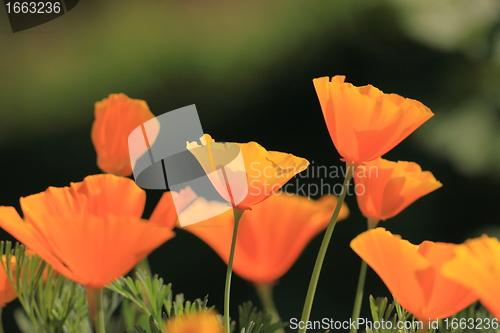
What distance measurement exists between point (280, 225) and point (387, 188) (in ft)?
0.18

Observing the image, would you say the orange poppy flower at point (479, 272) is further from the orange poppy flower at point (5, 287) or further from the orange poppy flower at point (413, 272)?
the orange poppy flower at point (5, 287)

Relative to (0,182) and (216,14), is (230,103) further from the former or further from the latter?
(0,182)

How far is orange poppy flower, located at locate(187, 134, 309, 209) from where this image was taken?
18 centimetres

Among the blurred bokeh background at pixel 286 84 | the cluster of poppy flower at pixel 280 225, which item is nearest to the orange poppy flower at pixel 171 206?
the cluster of poppy flower at pixel 280 225

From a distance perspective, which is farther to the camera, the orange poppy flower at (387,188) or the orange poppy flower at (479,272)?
the orange poppy flower at (387,188)

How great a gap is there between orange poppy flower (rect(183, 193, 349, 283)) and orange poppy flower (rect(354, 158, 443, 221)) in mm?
15

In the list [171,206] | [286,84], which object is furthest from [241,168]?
[286,84]

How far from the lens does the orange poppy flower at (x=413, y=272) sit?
16cm

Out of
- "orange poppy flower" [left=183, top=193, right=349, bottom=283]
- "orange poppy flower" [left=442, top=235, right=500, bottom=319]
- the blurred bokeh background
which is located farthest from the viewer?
the blurred bokeh background

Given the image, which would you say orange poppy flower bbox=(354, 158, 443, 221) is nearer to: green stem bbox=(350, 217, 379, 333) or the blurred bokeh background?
green stem bbox=(350, 217, 379, 333)

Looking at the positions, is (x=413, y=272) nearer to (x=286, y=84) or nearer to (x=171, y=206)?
(x=171, y=206)

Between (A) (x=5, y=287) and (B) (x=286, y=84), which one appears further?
(B) (x=286, y=84)

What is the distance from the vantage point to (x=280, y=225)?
230mm

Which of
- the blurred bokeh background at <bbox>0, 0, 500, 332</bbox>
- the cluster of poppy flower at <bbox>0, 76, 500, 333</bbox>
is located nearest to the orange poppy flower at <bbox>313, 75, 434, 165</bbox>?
the cluster of poppy flower at <bbox>0, 76, 500, 333</bbox>
